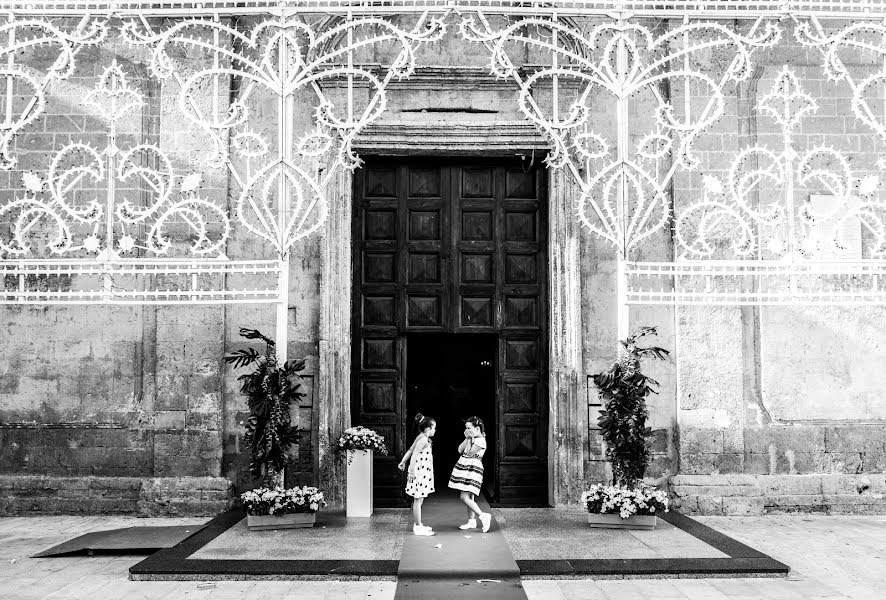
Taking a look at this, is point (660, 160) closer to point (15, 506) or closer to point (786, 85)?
point (786, 85)

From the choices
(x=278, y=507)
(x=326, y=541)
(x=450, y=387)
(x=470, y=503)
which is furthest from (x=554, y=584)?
(x=450, y=387)

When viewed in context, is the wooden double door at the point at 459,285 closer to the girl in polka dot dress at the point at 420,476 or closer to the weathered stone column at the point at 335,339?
the weathered stone column at the point at 335,339

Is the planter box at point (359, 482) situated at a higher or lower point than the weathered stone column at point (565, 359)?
lower

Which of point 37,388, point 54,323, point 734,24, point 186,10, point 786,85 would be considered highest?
point 734,24

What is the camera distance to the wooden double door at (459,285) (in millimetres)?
10820

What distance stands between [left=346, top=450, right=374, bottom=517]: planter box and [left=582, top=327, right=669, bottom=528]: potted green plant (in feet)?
8.30

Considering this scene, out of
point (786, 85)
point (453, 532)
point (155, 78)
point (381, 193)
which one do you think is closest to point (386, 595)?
point (453, 532)

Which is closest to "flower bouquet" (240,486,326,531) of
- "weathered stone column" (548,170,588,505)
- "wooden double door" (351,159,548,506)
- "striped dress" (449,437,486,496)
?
"striped dress" (449,437,486,496)

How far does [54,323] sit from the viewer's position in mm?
10461

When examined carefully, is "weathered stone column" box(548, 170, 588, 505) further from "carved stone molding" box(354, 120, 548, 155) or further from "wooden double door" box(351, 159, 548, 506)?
"carved stone molding" box(354, 120, 548, 155)

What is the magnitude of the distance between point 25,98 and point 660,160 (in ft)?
26.1

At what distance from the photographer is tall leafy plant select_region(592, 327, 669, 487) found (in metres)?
8.67

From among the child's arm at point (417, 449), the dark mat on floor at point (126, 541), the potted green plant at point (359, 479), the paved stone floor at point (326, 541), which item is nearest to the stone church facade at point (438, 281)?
the potted green plant at point (359, 479)

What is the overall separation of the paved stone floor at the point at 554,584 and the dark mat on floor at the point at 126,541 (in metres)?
0.12
